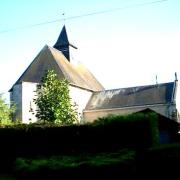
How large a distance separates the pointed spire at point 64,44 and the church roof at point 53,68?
1937 millimetres

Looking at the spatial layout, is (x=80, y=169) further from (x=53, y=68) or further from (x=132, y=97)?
(x=132, y=97)

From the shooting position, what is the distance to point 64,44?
5659 cm

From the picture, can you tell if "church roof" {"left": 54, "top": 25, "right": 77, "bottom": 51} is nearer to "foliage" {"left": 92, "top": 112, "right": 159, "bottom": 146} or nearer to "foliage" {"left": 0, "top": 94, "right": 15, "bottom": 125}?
"foliage" {"left": 0, "top": 94, "right": 15, "bottom": 125}

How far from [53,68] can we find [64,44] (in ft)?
30.0

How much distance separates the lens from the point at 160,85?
50.6m

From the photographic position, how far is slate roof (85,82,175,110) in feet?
158

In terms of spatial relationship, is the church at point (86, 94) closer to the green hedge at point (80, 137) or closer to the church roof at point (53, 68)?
the church roof at point (53, 68)

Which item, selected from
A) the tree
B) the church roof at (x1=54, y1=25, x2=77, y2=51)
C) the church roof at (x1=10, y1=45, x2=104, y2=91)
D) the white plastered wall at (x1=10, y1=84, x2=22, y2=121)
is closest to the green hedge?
the tree

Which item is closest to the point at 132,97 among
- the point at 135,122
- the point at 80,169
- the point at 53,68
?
the point at 53,68

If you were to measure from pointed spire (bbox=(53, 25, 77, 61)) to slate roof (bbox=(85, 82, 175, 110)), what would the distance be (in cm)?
788

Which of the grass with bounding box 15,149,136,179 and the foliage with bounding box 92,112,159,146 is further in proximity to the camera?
the foliage with bounding box 92,112,159,146

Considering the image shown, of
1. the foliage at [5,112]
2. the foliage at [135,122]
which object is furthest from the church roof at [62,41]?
the foliage at [135,122]

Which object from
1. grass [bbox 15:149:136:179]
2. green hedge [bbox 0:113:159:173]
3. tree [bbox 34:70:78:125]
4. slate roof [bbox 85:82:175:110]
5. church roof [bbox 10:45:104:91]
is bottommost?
grass [bbox 15:149:136:179]

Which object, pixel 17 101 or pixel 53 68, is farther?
pixel 53 68
